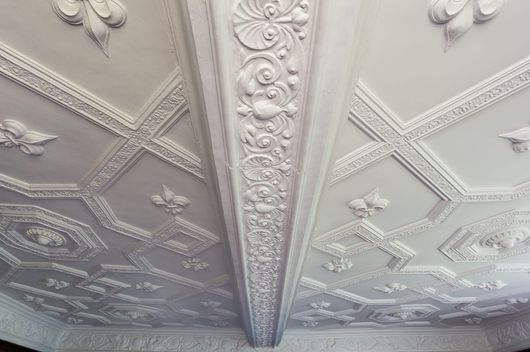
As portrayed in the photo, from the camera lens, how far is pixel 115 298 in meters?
5.19

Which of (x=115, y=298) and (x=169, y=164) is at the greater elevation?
(x=169, y=164)

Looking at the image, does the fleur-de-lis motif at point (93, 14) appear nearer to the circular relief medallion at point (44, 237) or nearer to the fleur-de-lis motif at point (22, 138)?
the fleur-de-lis motif at point (22, 138)

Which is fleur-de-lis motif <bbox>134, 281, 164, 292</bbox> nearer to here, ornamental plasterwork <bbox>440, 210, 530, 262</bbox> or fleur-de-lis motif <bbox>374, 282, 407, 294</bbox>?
fleur-de-lis motif <bbox>374, 282, 407, 294</bbox>

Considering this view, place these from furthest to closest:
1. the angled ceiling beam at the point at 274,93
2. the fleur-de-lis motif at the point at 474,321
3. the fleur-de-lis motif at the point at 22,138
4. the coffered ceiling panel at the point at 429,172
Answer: the fleur-de-lis motif at the point at 474,321 < the fleur-de-lis motif at the point at 22,138 < the coffered ceiling panel at the point at 429,172 < the angled ceiling beam at the point at 274,93

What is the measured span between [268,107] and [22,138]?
1732 mm

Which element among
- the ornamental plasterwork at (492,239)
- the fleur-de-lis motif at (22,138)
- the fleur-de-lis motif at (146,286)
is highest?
the ornamental plasterwork at (492,239)

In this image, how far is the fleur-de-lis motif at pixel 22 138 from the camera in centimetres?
215

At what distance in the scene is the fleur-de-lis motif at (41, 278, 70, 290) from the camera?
4672 millimetres

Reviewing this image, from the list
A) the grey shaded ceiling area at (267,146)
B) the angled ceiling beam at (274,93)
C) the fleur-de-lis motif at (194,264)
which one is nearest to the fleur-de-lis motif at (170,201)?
the grey shaded ceiling area at (267,146)

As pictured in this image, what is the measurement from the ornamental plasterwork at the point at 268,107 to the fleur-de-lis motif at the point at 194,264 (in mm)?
1176

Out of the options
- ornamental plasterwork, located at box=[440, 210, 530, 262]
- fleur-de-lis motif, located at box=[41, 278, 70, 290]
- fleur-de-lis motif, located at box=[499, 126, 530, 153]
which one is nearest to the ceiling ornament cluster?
fleur-de-lis motif, located at box=[499, 126, 530, 153]

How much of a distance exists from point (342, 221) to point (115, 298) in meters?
3.98

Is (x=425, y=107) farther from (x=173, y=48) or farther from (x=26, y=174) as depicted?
(x=26, y=174)

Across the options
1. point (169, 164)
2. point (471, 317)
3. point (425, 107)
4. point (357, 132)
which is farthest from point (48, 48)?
point (471, 317)
